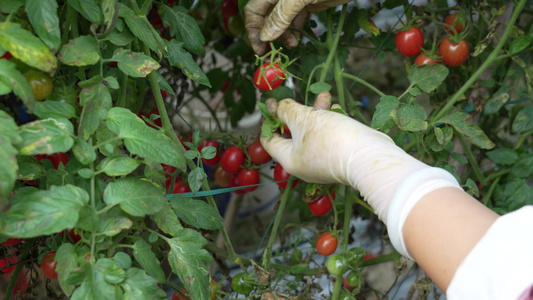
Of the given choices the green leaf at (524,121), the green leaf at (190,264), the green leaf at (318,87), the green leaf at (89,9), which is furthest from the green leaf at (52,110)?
the green leaf at (524,121)

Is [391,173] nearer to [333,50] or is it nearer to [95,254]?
[333,50]

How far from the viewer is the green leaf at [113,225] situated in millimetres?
627

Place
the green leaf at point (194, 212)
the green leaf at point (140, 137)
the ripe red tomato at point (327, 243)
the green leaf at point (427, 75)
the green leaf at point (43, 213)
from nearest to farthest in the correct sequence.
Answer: the green leaf at point (43, 213) < the green leaf at point (140, 137) < the green leaf at point (194, 212) < the green leaf at point (427, 75) < the ripe red tomato at point (327, 243)

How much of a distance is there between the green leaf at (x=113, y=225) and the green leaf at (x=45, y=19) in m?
0.23

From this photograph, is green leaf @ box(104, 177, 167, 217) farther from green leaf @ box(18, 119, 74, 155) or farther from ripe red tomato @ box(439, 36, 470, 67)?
ripe red tomato @ box(439, 36, 470, 67)

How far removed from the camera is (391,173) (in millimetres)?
809

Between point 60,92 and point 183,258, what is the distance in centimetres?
31

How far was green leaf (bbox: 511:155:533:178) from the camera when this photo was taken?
1157 millimetres

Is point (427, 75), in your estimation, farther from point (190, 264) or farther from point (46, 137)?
point (46, 137)

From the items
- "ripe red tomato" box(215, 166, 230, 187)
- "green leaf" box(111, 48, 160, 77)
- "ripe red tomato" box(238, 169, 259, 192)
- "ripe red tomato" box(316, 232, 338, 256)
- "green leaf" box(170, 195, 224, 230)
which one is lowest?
"ripe red tomato" box(215, 166, 230, 187)

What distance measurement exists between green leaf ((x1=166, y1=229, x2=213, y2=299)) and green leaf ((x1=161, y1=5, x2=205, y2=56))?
1.31 feet

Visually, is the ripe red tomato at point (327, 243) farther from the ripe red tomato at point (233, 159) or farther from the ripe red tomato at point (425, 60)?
the ripe red tomato at point (425, 60)

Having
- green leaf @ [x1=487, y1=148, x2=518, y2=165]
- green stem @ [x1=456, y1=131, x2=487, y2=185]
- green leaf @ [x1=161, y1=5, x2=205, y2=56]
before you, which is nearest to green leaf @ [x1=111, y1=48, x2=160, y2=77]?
green leaf @ [x1=161, y1=5, x2=205, y2=56]

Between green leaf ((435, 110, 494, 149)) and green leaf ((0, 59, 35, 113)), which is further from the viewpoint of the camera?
green leaf ((435, 110, 494, 149))
